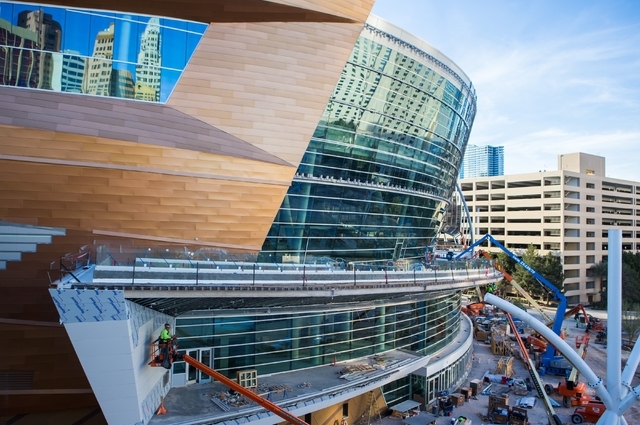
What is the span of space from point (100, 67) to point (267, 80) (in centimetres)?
670

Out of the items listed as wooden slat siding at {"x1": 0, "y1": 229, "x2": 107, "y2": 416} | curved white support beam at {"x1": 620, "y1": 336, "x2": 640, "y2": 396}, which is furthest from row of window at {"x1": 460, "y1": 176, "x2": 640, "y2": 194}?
wooden slat siding at {"x1": 0, "y1": 229, "x2": 107, "y2": 416}

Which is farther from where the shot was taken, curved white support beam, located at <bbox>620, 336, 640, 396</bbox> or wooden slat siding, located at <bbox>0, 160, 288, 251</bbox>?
curved white support beam, located at <bbox>620, 336, 640, 396</bbox>

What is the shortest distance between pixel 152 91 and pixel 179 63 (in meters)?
1.65

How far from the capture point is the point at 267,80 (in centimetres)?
2036

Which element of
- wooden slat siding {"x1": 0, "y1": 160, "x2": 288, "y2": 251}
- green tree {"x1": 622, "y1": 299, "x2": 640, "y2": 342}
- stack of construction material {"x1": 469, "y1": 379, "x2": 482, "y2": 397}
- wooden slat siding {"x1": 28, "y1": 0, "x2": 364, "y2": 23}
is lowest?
stack of construction material {"x1": 469, "y1": 379, "x2": 482, "y2": 397}

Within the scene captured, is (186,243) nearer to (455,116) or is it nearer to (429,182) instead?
(429,182)

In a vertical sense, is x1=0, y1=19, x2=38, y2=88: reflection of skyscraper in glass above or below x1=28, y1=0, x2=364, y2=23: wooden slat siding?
below

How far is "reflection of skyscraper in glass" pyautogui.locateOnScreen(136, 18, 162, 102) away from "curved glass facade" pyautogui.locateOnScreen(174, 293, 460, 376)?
10.00 metres

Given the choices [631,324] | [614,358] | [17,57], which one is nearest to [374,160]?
[614,358]

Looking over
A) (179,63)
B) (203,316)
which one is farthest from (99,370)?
(179,63)

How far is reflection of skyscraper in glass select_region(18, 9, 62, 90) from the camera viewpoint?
17.6m

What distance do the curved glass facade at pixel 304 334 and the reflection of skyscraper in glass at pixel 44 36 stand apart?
11350mm

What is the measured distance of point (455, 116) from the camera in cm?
3319

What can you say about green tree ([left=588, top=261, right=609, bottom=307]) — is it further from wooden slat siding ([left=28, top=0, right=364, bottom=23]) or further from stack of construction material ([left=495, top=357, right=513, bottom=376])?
wooden slat siding ([left=28, top=0, right=364, bottom=23])
